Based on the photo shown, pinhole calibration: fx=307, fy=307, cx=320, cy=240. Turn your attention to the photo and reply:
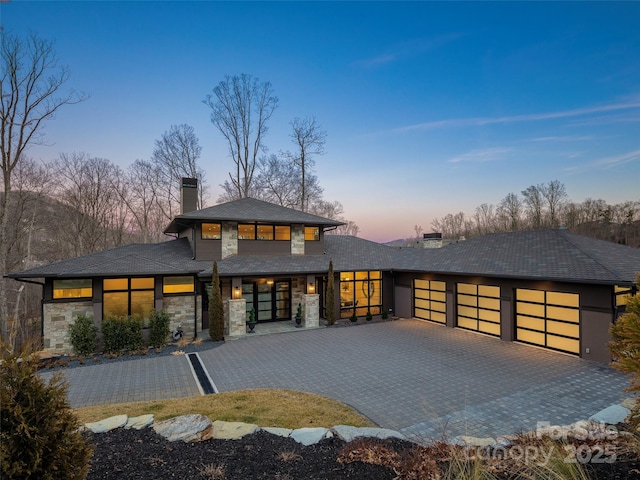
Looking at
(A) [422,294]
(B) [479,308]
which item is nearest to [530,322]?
(B) [479,308]

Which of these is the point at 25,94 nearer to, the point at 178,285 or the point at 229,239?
the point at 229,239

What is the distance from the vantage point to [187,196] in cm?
1744

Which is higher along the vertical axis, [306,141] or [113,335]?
[306,141]

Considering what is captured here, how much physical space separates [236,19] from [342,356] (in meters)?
15.1

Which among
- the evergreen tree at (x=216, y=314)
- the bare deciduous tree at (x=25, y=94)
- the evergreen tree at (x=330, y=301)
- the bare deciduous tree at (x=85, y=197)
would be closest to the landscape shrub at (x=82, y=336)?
the evergreen tree at (x=216, y=314)

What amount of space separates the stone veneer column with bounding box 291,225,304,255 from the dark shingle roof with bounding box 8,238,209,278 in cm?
475

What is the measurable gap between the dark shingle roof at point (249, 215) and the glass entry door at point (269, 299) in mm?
3292

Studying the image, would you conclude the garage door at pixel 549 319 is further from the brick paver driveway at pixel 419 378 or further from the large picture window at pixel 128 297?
the large picture window at pixel 128 297

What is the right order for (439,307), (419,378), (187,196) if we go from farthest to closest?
(187,196) → (439,307) → (419,378)

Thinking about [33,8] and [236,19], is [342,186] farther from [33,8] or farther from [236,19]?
[33,8]

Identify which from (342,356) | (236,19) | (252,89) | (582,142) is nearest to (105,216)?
(252,89)

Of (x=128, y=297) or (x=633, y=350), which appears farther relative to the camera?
(x=128, y=297)

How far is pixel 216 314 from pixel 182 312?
5.24 ft

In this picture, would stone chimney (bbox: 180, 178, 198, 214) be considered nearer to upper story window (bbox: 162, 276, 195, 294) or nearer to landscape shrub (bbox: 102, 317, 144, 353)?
upper story window (bbox: 162, 276, 195, 294)
